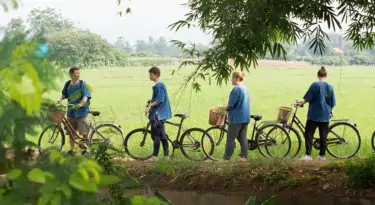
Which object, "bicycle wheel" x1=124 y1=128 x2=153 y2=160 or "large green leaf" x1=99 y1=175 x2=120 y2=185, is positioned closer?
"large green leaf" x1=99 y1=175 x2=120 y2=185

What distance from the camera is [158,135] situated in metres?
8.79

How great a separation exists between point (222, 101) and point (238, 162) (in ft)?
23.9

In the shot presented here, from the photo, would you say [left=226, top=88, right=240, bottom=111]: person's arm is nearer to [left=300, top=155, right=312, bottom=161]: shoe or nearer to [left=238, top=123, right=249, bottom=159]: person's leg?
[left=238, top=123, right=249, bottom=159]: person's leg

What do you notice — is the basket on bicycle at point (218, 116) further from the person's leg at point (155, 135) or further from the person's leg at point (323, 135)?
the person's leg at point (323, 135)

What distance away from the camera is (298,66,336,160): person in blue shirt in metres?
8.08

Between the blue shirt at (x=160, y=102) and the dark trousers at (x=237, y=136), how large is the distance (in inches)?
35.2

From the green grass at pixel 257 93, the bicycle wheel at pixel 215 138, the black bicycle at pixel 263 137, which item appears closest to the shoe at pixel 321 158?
the black bicycle at pixel 263 137

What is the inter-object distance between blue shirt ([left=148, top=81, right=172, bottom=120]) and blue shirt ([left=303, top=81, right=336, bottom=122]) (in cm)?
187

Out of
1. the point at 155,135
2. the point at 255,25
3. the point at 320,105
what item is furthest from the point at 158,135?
Answer: the point at 255,25

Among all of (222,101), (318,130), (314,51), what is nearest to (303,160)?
(318,130)

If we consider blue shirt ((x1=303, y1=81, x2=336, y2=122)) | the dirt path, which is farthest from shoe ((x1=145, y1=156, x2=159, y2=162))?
blue shirt ((x1=303, y1=81, x2=336, y2=122))

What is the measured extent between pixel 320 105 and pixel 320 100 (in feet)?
0.22

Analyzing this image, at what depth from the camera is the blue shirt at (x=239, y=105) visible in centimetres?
806

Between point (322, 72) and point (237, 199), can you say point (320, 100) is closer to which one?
point (322, 72)
